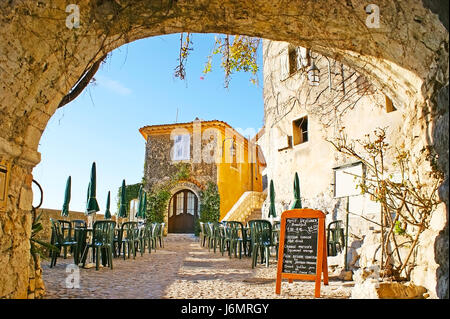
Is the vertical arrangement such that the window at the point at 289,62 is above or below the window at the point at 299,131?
above

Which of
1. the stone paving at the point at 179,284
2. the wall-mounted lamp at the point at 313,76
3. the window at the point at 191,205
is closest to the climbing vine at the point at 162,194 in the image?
the window at the point at 191,205

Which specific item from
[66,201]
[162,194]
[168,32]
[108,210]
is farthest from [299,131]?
[162,194]

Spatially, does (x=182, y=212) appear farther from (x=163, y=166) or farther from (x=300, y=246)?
(x=300, y=246)

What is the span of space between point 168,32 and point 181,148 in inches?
521

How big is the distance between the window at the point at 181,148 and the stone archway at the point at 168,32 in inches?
513

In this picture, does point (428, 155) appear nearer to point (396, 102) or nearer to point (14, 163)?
point (396, 102)

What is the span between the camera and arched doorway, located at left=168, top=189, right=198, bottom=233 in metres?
16.5

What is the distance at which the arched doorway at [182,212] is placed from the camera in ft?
54.0

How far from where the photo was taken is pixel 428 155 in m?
3.19

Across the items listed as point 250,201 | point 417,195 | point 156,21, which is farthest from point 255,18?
point 250,201

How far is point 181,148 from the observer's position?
16.5m

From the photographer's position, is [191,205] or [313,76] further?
[191,205]

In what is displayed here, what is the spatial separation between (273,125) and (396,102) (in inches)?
255

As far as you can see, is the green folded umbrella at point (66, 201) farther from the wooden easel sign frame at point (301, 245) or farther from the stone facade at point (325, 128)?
the stone facade at point (325, 128)
